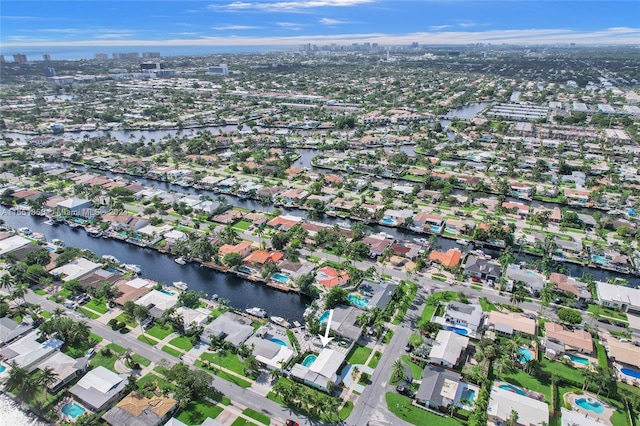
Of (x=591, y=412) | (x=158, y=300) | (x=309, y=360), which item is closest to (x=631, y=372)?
(x=591, y=412)

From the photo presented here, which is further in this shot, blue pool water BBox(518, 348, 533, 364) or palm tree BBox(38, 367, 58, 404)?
blue pool water BBox(518, 348, 533, 364)

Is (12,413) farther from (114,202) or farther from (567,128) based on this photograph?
(567,128)

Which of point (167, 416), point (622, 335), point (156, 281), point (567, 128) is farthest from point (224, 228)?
point (567, 128)

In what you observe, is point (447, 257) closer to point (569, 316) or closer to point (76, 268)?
point (569, 316)

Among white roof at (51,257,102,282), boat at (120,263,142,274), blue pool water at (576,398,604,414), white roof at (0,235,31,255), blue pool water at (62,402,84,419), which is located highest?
white roof at (0,235,31,255)

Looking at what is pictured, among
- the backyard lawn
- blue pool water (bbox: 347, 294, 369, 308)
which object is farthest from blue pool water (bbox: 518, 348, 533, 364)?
blue pool water (bbox: 347, 294, 369, 308)

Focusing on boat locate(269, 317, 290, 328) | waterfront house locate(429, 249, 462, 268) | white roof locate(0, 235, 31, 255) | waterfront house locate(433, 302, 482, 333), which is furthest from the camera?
white roof locate(0, 235, 31, 255)

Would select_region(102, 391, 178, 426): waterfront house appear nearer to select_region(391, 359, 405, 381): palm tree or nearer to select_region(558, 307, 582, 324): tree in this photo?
select_region(391, 359, 405, 381): palm tree
